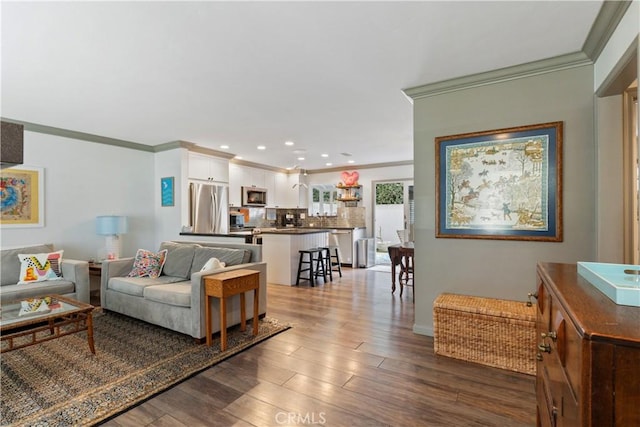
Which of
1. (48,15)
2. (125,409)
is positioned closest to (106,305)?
(125,409)

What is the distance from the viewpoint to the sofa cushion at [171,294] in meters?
3.03

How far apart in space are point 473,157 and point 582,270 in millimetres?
1859

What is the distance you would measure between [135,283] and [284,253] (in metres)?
2.49

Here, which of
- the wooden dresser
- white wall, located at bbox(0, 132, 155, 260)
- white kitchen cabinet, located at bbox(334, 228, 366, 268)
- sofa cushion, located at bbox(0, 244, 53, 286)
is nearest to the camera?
the wooden dresser

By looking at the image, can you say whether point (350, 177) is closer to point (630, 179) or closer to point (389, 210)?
point (389, 210)

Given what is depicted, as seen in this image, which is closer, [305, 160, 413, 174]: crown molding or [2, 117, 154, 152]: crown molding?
[2, 117, 154, 152]: crown molding

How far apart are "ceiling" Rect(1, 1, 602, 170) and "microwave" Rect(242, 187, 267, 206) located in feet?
9.78

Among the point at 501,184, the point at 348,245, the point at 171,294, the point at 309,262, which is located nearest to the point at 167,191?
the point at 309,262

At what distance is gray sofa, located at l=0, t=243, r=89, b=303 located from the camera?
134 inches

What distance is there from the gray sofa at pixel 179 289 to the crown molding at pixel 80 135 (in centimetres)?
217

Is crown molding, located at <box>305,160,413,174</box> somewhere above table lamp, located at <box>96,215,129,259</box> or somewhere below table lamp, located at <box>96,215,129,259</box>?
above

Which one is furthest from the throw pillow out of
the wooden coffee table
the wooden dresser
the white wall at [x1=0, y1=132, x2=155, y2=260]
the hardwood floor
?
the wooden dresser

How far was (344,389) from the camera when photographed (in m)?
2.20

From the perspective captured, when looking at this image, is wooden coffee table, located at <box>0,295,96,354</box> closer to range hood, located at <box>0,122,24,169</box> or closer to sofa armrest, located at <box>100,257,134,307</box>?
sofa armrest, located at <box>100,257,134,307</box>
